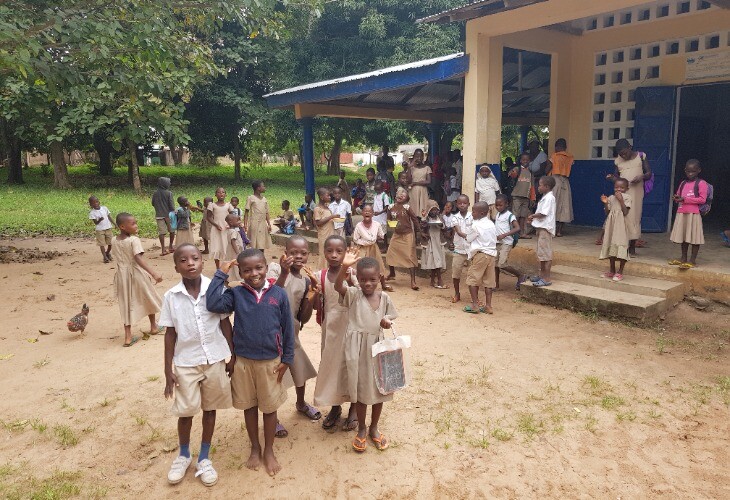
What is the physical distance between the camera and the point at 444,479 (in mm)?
3059

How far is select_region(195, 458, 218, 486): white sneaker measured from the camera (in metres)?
3.01

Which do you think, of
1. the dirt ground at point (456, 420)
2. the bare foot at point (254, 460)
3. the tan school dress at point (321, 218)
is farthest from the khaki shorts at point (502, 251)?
the bare foot at point (254, 460)

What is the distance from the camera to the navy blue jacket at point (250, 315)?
2.91 metres

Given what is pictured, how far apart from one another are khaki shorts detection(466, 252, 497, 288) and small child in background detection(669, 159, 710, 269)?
216cm

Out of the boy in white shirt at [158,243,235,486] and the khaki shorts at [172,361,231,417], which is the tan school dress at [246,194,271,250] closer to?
the boy in white shirt at [158,243,235,486]

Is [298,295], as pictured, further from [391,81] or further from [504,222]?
[391,81]

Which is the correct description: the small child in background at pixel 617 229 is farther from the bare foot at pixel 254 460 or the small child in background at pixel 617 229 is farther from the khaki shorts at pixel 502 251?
the bare foot at pixel 254 460

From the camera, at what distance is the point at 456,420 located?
371 centimetres

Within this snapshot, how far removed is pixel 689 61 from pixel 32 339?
9.32m

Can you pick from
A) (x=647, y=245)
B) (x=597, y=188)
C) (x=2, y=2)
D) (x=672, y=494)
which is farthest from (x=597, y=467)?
(x=2, y=2)

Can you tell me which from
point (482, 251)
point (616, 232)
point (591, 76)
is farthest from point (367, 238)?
point (591, 76)

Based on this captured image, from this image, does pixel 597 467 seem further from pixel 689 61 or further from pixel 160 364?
pixel 689 61

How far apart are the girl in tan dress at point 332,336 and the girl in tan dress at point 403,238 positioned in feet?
13.0

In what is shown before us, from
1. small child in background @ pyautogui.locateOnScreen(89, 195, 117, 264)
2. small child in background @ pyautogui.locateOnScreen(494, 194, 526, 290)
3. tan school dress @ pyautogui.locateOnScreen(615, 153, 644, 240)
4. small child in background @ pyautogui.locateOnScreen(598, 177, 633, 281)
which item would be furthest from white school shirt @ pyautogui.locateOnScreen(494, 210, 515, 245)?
small child in background @ pyautogui.locateOnScreen(89, 195, 117, 264)
